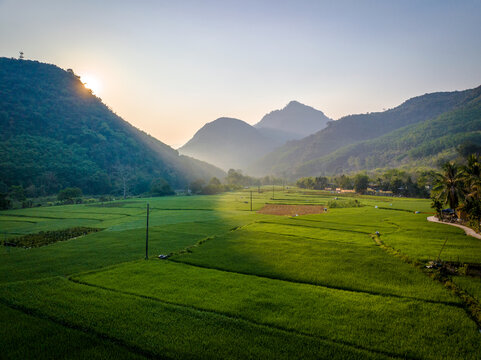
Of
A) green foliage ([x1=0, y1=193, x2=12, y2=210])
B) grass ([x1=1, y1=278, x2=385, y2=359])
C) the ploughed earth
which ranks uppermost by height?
green foliage ([x1=0, y1=193, x2=12, y2=210])

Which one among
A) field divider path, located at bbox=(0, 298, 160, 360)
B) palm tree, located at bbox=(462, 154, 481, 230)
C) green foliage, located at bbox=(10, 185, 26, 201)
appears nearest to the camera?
field divider path, located at bbox=(0, 298, 160, 360)

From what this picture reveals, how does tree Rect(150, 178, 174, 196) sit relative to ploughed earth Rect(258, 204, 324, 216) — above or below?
above

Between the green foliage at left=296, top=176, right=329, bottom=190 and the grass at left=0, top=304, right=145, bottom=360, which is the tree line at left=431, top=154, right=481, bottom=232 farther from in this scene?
the green foliage at left=296, top=176, right=329, bottom=190

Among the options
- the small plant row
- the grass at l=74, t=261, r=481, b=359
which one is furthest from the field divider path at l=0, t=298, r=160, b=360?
the small plant row

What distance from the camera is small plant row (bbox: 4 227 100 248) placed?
27625 mm

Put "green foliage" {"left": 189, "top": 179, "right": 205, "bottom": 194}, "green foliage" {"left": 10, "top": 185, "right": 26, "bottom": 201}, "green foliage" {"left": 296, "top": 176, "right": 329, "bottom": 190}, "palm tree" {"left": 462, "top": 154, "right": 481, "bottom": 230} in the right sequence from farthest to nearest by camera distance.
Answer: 1. "green foliage" {"left": 296, "top": 176, "right": 329, "bottom": 190}
2. "green foliage" {"left": 189, "top": 179, "right": 205, "bottom": 194}
3. "green foliage" {"left": 10, "top": 185, "right": 26, "bottom": 201}
4. "palm tree" {"left": 462, "top": 154, "right": 481, "bottom": 230}

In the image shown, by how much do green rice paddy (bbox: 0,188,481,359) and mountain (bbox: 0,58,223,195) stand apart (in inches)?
3320

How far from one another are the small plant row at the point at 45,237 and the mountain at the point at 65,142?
63940 mm

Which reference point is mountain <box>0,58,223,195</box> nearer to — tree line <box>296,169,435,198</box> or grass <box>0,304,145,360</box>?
grass <box>0,304,145,360</box>

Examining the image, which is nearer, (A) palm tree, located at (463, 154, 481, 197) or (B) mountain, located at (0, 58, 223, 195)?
(A) palm tree, located at (463, 154, 481, 197)

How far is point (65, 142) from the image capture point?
117m

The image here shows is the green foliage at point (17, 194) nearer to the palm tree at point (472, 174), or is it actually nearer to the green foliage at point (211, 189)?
the green foliage at point (211, 189)

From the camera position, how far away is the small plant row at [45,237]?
90.6 ft

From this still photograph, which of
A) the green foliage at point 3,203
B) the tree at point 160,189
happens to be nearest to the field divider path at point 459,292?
the green foliage at point 3,203
